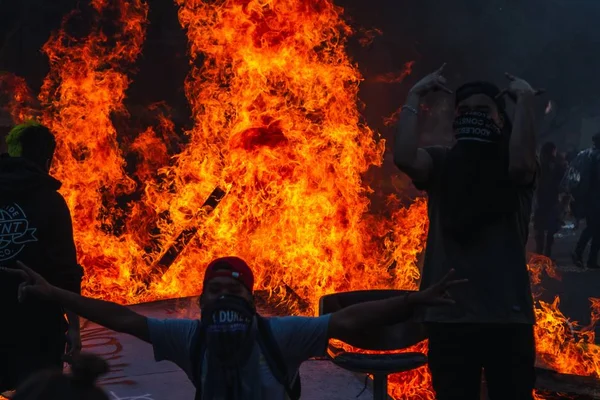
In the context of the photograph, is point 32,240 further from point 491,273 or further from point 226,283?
point 491,273

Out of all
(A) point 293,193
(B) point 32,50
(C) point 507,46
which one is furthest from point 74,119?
(C) point 507,46

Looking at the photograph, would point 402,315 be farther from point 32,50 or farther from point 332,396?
point 32,50

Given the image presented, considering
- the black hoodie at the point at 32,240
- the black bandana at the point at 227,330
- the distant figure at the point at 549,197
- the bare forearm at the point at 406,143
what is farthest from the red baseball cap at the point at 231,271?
the distant figure at the point at 549,197

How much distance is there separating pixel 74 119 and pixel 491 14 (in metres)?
16.5

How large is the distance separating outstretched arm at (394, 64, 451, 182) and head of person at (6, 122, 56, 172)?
1662 mm

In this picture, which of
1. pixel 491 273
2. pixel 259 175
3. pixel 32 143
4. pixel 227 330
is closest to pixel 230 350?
pixel 227 330

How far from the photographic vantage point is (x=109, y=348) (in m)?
5.96

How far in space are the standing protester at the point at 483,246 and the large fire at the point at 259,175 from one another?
4389 mm

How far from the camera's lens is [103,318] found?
2.60m

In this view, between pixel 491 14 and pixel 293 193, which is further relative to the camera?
pixel 491 14

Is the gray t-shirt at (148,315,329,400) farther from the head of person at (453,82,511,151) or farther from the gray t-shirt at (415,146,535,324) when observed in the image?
the head of person at (453,82,511,151)

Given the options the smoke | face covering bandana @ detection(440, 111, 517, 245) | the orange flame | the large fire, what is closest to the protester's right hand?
face covering bandana @ detection(440, 111, 517, 245)

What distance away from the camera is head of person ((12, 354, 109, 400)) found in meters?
2.16

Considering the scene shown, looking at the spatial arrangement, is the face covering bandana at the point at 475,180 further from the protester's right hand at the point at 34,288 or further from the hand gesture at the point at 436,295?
the protester's right hand at the point at 34,288
